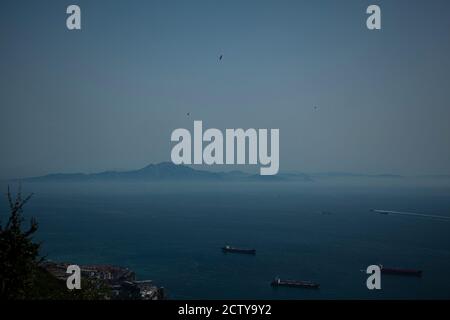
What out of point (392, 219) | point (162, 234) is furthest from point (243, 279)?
point (392, 219)

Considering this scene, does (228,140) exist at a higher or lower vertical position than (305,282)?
higher

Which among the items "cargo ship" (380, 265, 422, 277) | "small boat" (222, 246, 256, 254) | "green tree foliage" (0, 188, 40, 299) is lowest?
"small boat" (222, 246, 256, 254)

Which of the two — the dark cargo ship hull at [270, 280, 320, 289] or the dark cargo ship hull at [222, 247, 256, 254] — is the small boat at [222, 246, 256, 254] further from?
the dark cargo ship hull at [270, 280, 320, 289]

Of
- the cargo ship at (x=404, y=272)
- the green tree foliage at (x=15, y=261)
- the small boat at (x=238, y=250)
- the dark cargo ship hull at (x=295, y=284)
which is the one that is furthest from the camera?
the small boat at (x=238, y=250)

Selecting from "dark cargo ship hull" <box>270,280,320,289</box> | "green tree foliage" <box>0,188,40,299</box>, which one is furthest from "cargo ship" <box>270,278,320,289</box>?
"green tree foliage" <box>0,188,40,299</box>

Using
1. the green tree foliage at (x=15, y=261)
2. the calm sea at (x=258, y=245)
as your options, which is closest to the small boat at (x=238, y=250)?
the calm sea at (x=258, y=245)

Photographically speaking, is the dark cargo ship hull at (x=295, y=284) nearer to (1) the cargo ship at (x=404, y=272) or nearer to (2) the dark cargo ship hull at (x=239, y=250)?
(1) the cargo ship at (x=404, y=272)

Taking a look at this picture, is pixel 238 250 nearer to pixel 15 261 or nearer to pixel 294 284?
pixel 294 284

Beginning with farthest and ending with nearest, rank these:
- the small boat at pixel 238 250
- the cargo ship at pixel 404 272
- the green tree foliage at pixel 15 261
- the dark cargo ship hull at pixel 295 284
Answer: the small boat at pixel 238 250 → the cargo ship at pixel 404 272 → the dark cargo ship hull at pixel 295 284 → the green tree foliage at pixel 15 261

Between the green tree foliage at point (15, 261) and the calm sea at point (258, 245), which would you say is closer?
the green tree foliage at point (15, 261)
